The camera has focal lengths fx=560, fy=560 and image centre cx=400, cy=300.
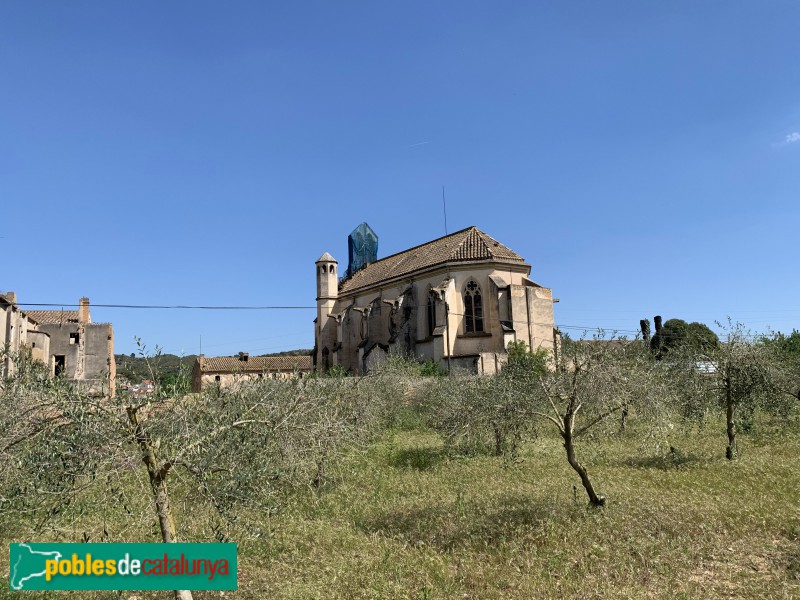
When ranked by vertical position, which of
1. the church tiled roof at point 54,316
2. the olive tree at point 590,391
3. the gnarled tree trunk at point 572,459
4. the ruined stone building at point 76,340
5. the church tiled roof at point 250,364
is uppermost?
the church tiled roof at point 54,316

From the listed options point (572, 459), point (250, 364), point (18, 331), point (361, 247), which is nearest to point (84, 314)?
point (18, 331)

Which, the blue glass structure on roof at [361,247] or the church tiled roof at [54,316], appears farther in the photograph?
→ the blue glass structure on roof at [361,247]

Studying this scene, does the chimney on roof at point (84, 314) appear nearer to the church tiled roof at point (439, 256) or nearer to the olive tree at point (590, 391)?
the church tiled roof at point (439, 256)

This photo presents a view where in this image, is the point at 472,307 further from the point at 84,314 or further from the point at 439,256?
the point at 84,314

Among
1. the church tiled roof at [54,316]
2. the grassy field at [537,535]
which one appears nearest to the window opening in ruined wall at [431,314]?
the grassy field at [537,535]

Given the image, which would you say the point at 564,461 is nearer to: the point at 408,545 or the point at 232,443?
the point at 408,545

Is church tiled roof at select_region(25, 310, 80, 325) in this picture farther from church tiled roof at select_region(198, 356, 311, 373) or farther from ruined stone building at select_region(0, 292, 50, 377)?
church tiled roof at select_region(198, 356, 311, 373)

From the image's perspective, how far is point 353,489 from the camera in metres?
14.8

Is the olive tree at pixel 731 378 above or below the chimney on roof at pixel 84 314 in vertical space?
below

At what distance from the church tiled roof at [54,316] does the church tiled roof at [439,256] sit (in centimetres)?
2423

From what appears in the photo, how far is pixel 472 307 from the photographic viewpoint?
1657 inches

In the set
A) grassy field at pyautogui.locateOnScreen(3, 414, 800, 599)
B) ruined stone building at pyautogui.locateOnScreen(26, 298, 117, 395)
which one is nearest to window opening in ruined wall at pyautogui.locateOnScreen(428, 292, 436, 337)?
ruined stone building at pyautogui.locateOnScreen(26, 298, 117, 395)

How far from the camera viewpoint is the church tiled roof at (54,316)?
4601 centimetres

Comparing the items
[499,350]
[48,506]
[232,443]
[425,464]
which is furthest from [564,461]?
[499,350]
